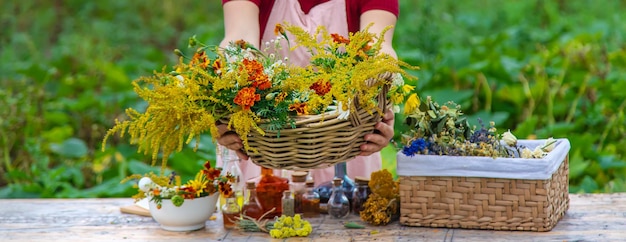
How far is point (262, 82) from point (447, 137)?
631mm

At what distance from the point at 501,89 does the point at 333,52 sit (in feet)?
9.61

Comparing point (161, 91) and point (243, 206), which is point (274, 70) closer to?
point (161, 91)

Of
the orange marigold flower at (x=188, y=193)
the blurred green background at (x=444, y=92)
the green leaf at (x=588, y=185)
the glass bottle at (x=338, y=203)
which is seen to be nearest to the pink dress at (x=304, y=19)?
the glass bottle at (x=338, y=203)

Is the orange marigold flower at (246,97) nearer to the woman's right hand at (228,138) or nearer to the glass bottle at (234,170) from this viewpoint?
the woman's right hand at (228,138)

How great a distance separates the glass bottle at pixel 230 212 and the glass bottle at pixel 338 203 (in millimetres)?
300

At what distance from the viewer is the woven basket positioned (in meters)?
2.36

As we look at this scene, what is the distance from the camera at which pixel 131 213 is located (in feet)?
9.77

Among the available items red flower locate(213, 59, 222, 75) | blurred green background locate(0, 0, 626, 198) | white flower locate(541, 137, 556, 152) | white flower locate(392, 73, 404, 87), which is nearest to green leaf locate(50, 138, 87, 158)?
blurred green background locate(0, 0, 626, 198)

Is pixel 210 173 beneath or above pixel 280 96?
beneath

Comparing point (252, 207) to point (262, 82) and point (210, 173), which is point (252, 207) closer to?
point (210, 173)

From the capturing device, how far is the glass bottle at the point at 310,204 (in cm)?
283

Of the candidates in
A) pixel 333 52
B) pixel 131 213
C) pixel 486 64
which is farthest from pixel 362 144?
pixel 486 64

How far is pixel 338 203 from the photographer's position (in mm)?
2791

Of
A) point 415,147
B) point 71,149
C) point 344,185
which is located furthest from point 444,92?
point 415,147
